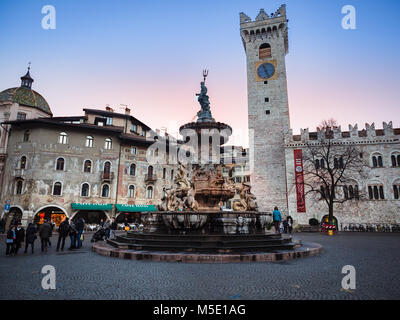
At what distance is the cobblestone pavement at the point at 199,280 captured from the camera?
4.53 meters

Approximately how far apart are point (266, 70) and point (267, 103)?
596cm

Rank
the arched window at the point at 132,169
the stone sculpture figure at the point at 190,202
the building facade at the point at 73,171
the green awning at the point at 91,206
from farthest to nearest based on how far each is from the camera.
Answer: the arched window at the point at 132,169 → the green awning at the point at 91,206 → the building facade at the point at 73,171 → the stone sculpture figure at the point at 190,202

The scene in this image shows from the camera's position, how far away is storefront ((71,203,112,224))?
28.8 m

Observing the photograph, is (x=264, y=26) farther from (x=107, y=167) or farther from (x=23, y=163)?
(x=23, y=163)

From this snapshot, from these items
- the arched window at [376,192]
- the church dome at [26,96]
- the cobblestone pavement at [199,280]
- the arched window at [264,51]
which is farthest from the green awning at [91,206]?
the arched window at [264,51]

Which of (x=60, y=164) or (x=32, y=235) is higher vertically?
(x=60, y=164)

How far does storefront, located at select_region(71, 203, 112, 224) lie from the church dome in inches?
594

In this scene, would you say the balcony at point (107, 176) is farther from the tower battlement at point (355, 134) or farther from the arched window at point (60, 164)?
the tower battlement at point (355, 134)

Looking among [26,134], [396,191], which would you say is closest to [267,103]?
[396,191]

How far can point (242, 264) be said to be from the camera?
7.43 metres

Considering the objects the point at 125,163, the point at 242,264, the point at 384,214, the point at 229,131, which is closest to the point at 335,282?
the point at 242,264

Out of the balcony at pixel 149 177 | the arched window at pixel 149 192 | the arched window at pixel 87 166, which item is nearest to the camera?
the arched window at pixel 87 166

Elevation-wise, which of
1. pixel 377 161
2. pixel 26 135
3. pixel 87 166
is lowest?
pixel 87 166

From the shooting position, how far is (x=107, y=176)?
1208 inches
